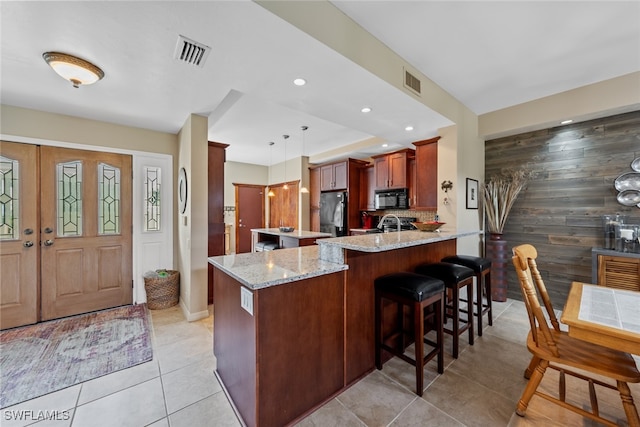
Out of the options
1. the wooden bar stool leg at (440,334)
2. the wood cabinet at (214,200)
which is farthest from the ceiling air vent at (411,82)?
the wood cabinet at (214,200)

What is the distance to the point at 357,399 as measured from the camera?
5.67ft

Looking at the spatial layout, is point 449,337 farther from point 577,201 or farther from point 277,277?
point 577,201

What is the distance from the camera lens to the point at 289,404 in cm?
152

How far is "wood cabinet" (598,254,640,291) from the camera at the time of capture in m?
2.64

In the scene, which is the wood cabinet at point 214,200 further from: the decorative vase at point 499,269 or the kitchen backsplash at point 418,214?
the decorative vase at point 499,269

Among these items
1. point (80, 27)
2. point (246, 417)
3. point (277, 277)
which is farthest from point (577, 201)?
point (80, 27)

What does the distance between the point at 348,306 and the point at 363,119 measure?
2303 mm

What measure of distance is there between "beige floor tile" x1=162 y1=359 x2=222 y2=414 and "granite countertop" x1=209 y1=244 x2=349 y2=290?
0.93 metres

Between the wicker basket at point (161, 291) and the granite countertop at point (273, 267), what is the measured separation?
77.7 inches

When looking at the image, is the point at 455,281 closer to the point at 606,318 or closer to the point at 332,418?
the point at 606,318

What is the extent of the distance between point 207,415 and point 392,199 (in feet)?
13.5

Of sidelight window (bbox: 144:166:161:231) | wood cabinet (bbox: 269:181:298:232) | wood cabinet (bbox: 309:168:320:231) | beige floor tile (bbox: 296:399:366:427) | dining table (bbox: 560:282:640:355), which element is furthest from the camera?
wood cabinet (bbox: 269:181:298:232)

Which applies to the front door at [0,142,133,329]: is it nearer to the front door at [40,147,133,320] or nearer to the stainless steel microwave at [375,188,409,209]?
the front door at [40,147,133,320]

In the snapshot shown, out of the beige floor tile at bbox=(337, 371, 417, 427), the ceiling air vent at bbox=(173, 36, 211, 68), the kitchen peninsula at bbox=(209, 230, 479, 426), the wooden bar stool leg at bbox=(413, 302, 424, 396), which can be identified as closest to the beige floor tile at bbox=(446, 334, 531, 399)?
the wooden bar stool leg at bbox=(413, 302, 424, 396)
